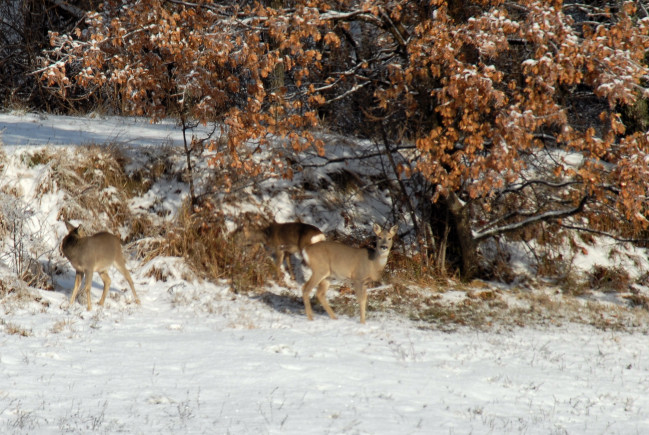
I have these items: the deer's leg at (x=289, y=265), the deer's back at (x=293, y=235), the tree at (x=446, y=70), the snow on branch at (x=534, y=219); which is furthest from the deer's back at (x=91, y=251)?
the snow on branch at (x=534, y=219)

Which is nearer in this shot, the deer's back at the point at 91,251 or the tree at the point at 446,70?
the tree at the point at 446,70

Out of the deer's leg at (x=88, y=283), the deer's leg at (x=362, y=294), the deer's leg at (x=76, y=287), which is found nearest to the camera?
the deer's leg at (x=88, y=283)

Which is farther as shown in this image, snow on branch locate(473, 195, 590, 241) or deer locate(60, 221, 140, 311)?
snow on branch locate(473, 195, 590, 241)

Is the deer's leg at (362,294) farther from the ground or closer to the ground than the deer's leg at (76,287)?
farther from the ground

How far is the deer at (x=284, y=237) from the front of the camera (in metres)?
11.5

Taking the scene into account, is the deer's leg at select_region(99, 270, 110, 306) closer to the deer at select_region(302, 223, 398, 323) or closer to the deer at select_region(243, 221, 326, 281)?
the deer at select_region(243, 221, 326, 281)

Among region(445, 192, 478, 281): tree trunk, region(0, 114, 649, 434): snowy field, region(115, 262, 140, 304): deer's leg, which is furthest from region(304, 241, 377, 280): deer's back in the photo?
region(445, 192, 478, 281): tree trunk

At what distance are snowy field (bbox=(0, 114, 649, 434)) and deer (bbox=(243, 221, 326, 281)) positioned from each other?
1.09m

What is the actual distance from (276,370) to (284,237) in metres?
4.53

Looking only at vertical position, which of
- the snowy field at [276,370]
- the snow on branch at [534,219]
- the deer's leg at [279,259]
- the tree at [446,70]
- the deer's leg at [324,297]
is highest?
the tree at [446,70]

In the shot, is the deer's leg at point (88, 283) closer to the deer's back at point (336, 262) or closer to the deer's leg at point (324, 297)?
the deer's back at point (336, 262)

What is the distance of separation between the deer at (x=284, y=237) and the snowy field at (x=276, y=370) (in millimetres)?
1087

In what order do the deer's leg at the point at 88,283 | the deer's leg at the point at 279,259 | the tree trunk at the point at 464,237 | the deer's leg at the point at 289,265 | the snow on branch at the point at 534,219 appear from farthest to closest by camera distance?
the tree trunk at the point at 464,237
the deer's leg at the point at 289,265
the deer's leg at the point at 279,259
the snow on branch at the point at 534,219
the deer's leg at the point at 88,283

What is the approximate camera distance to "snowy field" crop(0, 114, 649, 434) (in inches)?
226
